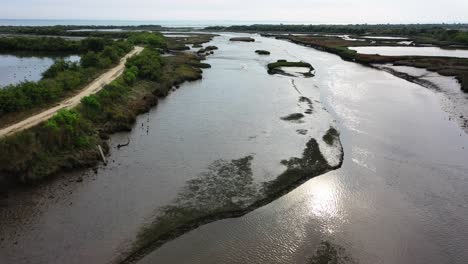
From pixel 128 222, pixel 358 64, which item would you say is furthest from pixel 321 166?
pixel 358 64

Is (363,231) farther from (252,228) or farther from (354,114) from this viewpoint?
(354,114)

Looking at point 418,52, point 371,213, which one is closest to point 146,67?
point 371,213

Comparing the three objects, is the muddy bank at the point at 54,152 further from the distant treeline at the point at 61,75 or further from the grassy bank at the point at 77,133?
the distant treeline at the point at 61,75

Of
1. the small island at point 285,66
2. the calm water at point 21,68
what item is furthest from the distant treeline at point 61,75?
the small island at point 285,66

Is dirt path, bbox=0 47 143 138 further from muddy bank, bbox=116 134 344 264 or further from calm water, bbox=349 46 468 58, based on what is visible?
calm water, bbox=349 46 468 58

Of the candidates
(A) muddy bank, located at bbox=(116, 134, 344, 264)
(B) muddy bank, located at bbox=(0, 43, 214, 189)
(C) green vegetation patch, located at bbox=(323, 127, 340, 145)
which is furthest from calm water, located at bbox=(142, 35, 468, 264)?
(B) muddy bank, located at bbox=(0, 43, 214, 189)

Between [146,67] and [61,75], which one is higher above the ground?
Answer: [61,75]

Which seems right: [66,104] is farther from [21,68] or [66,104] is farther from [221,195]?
[21,68]
